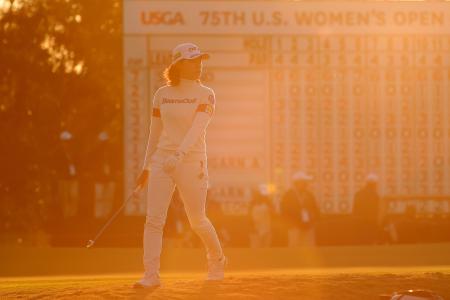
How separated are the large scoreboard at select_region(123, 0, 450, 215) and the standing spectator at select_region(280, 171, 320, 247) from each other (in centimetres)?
168

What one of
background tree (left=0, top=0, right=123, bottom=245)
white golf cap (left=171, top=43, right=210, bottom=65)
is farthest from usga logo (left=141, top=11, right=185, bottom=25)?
white golf cap (left=171, top=43, right=210, bottom=65)

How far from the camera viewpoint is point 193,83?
10.3 m

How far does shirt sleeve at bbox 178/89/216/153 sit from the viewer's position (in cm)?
1001

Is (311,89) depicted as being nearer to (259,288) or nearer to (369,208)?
(369,208)

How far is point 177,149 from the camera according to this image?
33.1ft

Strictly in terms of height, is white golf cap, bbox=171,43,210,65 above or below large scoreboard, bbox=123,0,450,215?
below

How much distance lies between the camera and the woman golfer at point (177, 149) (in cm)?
1017

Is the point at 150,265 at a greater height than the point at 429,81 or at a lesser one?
lesser

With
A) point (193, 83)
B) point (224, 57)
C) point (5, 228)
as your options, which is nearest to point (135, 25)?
point (224, 57)

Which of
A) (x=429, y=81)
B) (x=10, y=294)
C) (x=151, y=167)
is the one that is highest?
(x=429, y=81)

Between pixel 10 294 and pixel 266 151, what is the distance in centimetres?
1195

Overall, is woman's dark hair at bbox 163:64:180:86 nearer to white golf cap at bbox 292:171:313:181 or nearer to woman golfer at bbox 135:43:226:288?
woman golfer at bbox 135:43:226:288

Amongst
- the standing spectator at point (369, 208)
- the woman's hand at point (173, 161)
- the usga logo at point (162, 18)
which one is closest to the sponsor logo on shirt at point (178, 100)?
the woman's hand at point (173, 161)

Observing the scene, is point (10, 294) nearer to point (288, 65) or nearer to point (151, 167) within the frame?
point (151, 167)
